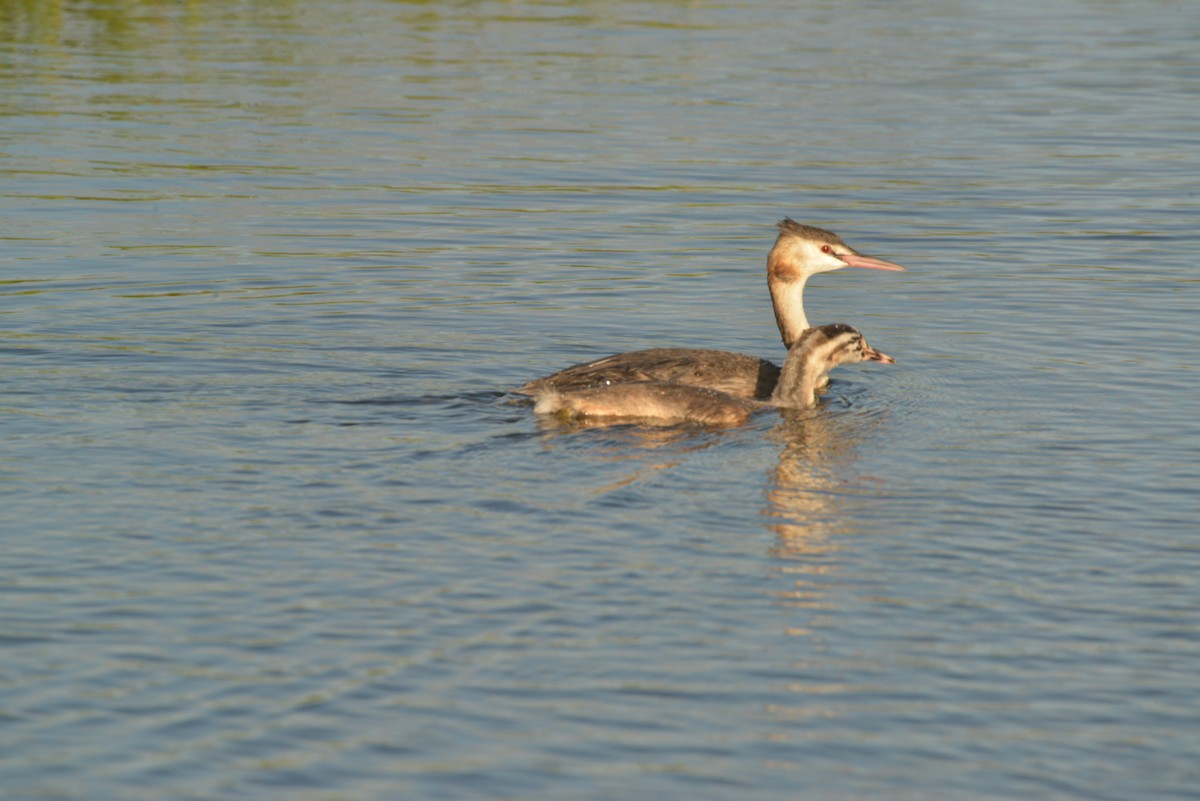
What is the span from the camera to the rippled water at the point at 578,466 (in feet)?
23.7

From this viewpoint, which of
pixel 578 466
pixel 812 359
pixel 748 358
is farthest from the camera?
pixel 748 358

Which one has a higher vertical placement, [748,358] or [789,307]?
[789,307]

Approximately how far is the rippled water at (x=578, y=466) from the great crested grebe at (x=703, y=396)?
22 cm

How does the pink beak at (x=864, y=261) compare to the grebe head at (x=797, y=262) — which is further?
the grebe head at (x=797, y=262)

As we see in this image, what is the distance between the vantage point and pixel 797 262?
14242 mm

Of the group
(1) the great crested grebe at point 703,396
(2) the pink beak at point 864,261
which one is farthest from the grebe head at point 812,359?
(2) the pink beak at point 864,261

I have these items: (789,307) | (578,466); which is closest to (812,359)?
(789,307)

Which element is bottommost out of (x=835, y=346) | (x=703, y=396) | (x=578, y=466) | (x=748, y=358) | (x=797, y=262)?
(x=578, y=466)

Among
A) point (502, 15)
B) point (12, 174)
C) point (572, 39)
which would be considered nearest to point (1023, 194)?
point (12, 174)

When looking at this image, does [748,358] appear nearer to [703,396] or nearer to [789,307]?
[703,396]

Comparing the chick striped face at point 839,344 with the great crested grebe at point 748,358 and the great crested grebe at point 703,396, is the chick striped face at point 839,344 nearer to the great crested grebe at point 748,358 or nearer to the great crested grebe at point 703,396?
the great crested grebe at point 703,396

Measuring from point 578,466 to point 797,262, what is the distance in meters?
4.02

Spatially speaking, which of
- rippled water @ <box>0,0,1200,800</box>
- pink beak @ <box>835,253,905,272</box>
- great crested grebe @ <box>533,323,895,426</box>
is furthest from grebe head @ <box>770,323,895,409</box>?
pink beak @ <box>835,253,905,272</box>

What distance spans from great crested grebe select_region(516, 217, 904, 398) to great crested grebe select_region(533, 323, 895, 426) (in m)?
0.12
